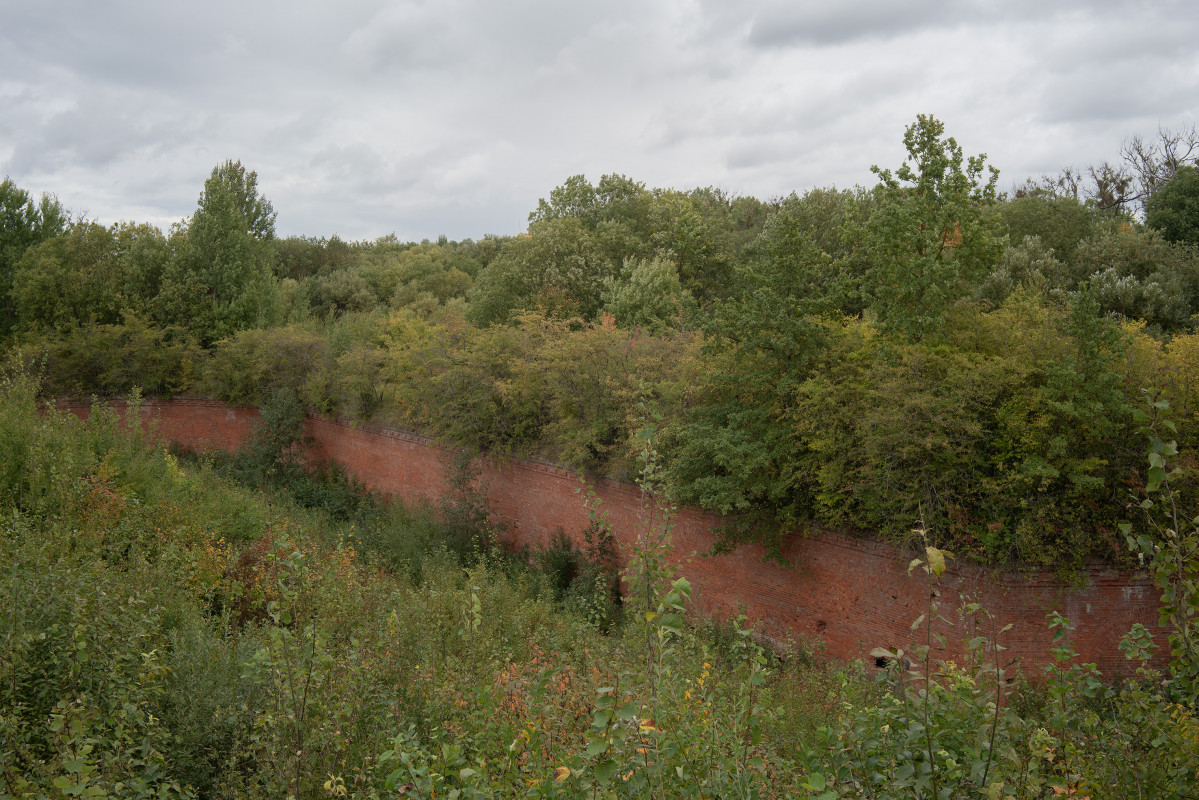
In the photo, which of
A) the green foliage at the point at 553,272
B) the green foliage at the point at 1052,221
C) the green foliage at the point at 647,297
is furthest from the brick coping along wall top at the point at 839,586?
the green foliage at the point at 1052,221

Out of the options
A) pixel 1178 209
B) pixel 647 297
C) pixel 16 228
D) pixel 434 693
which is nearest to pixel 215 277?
pixel 16 228

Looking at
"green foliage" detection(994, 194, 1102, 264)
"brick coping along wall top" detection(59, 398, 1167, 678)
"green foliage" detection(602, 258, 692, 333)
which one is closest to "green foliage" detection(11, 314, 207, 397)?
"brick coping along wall top" detection(59, 398, 1167, 678)

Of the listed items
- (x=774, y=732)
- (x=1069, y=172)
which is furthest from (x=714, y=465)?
(x=1069, y=172)

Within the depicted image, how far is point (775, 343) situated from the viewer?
11258mm

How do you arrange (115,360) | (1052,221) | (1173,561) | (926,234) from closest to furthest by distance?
1. (1173,561)
2. (926,234)
3. (1052,221)
4. (115,360)

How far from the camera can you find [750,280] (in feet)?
39.4

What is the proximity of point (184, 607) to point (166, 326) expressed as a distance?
23.7 meters

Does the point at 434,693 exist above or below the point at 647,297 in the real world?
below

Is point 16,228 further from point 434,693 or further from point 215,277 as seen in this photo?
point 434,693

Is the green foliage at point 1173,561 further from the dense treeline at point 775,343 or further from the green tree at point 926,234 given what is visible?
the green tree at point 926,234

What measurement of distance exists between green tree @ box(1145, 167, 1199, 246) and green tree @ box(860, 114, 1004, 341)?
46.4 ft

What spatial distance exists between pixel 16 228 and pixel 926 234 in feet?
116

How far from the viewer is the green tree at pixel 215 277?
92.8 ft

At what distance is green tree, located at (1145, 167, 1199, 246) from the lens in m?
21.1
